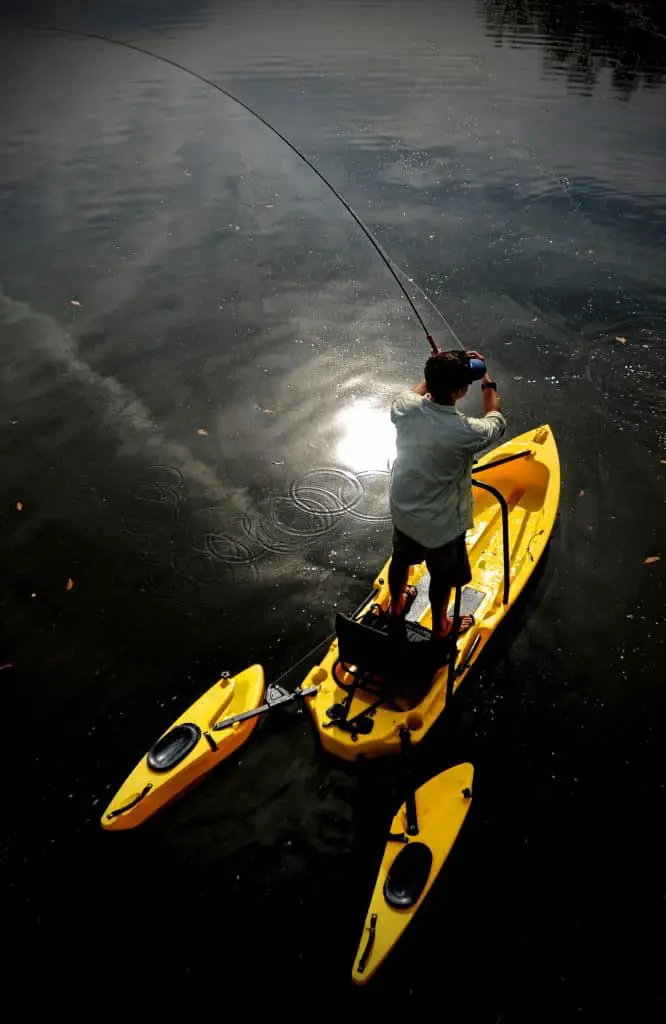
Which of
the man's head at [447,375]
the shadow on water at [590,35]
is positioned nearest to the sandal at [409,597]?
the man's head at [447,375]

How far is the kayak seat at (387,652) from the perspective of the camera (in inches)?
206

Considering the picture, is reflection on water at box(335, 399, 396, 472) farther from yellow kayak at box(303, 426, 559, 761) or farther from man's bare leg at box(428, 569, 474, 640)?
man's bare leg at box(428, 569, 474, 640)

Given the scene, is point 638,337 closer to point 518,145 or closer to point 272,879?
point 272,879

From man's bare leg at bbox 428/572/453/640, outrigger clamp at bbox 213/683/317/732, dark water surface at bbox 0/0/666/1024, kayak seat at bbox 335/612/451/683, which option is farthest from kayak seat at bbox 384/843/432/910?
man's bare leg at bbox 428/572/453/640

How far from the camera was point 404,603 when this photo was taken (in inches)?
247

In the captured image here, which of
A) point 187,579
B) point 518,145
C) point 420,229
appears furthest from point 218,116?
point 187,579

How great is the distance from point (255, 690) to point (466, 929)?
2.43 m

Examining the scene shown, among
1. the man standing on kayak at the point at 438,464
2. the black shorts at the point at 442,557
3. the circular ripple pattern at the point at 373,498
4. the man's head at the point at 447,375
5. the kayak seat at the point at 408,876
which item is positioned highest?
the man's head at the point at 447,375

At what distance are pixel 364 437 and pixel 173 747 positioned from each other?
5273 mm

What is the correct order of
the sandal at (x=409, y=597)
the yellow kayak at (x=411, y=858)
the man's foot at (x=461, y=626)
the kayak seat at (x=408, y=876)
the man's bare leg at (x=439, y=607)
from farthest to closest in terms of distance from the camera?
the sandal at (x=409, y=597), the man's foot at (x=461, y=626), the man's bare leg at (x=439, y=607), the kayak seat at (x=408, y=876), the yellow kayak at (x=411, y=858)

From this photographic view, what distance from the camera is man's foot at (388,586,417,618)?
580cm

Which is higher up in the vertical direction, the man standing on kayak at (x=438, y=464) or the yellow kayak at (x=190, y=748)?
the man standing on kayak at (x=438, y=464)

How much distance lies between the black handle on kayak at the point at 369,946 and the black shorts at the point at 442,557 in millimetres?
2404

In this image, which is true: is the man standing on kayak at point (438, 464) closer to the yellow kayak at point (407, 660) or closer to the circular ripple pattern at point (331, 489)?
the yellow kayak at point (407, 660)
